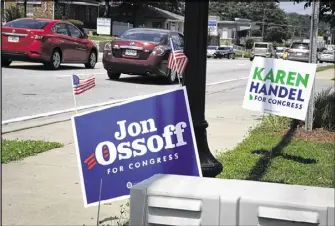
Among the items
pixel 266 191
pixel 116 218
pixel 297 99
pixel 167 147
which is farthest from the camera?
pixel 297 99

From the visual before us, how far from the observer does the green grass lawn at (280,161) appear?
578 cm

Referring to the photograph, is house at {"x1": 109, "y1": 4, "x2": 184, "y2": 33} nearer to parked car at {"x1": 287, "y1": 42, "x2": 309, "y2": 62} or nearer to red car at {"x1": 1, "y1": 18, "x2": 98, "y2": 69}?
parked car at {"x1": 287, "y1": 42, "x2": 309, "y2": 62}

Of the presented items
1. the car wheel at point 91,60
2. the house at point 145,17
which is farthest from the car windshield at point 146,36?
the house at point 145,17

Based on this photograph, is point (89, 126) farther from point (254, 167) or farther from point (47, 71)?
point (47, 71)

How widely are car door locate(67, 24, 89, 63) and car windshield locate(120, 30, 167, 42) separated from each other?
3019 millimetres

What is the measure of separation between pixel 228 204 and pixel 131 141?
1526 mm

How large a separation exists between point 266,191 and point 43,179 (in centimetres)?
349

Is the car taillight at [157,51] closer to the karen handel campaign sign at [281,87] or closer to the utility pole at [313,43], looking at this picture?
the utility pole at [313,43]

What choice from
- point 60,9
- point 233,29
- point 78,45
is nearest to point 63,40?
point 78,45

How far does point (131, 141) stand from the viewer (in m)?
3.81

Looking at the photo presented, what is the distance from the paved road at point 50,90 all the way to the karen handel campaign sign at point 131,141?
18.0ft

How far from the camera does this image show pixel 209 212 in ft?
7.89

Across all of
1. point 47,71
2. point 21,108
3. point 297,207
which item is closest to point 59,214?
point 297,207

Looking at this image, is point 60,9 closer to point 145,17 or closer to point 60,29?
point 145,17
